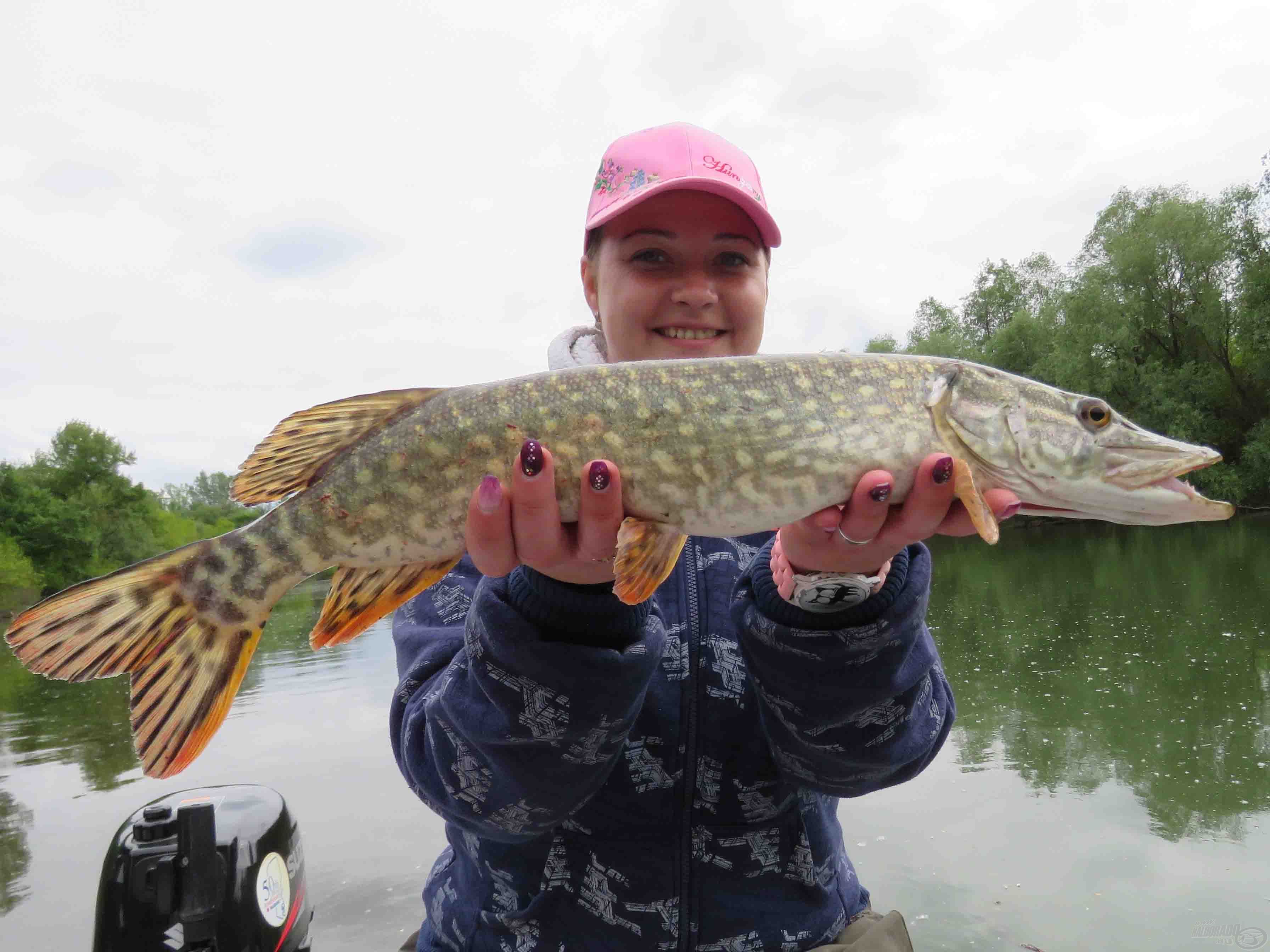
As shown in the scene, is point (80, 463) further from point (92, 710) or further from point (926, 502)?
point (926, 502)

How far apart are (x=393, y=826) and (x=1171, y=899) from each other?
417 cm

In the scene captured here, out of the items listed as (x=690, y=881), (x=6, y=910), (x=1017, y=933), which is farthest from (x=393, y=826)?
(x=690, y=881)

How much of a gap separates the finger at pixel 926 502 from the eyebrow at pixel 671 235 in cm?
92

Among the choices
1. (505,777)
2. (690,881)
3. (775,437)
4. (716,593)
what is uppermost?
(775,437)

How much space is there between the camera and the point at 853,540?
1610 millimetres

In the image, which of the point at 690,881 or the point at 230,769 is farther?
the point at 230,769

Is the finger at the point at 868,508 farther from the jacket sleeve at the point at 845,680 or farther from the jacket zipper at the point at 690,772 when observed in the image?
the jacket zipper at the point at 690,772

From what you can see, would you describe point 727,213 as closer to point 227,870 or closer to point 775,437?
point 775,437

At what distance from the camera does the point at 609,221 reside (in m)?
2.20

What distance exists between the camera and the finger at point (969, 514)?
1664 mm

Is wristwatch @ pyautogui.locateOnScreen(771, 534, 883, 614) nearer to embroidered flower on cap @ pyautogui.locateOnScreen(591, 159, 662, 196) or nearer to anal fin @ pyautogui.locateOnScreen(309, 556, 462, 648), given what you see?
anal fin @ pyautogui.locateOnScreen(309, 556, 462, 648)

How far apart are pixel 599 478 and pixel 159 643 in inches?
37.5

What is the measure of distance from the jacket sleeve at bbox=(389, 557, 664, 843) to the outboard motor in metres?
0.94

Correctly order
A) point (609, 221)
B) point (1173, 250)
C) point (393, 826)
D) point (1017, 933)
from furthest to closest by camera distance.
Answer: point (1173, 250), point (393, 826), point (1017, 933), point (609, 221)
